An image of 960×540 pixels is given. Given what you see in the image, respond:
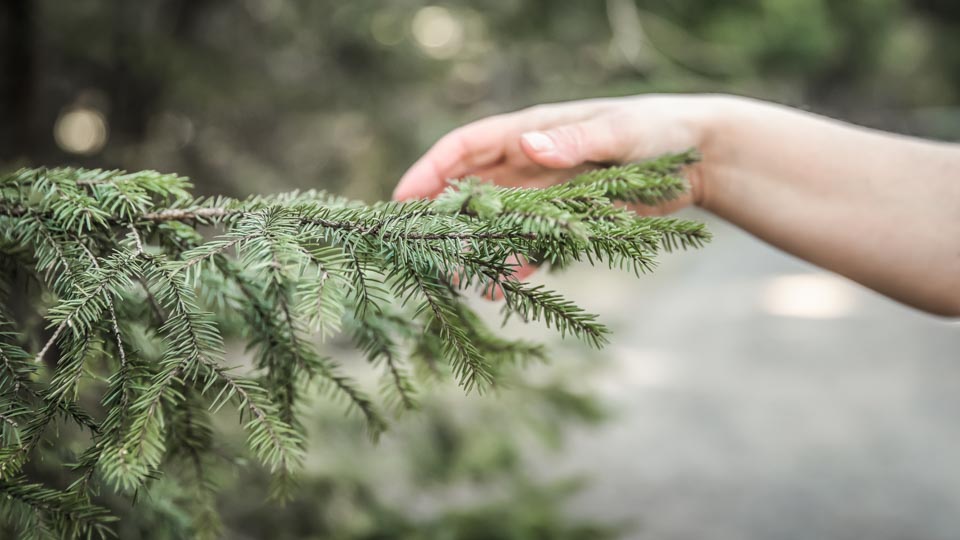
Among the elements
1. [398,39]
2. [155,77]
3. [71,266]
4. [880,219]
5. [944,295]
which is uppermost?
[398,39]

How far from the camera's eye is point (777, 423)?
6820mm

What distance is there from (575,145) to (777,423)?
634 cm

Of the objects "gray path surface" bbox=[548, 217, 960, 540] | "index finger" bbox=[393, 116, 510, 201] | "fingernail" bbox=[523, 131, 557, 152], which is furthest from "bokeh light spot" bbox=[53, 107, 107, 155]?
"fingernail" bbox=[523, 131, 557, 152]

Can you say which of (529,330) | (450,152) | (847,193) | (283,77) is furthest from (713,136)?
(529,330)

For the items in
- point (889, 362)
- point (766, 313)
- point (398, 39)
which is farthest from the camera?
point (766, 313)

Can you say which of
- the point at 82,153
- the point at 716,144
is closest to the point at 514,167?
the point at 716,144

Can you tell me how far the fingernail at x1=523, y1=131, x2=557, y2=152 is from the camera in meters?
1.30

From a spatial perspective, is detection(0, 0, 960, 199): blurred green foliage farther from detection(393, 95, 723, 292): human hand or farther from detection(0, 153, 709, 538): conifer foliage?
detection(0, 153, 709, 538): conifer foliage

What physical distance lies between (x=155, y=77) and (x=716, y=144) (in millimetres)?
2263

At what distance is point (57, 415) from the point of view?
2.72ft

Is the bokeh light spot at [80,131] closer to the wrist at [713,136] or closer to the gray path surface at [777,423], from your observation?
the gray path surface at [777,423]

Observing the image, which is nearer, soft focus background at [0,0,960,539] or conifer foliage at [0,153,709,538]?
conifer foliage at [0,153,709,538]

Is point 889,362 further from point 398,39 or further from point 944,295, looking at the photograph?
point 944,295

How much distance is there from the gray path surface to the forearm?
1.95 meters
